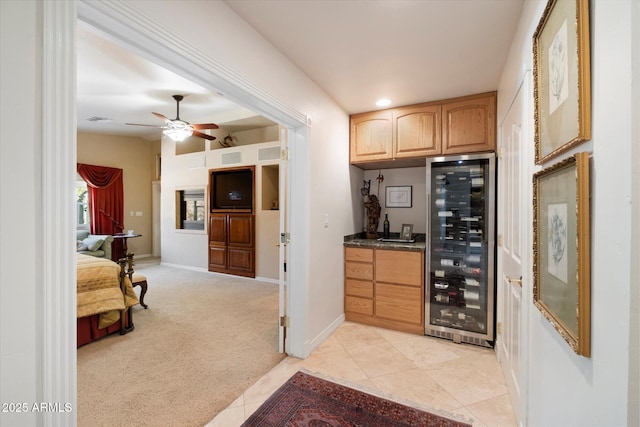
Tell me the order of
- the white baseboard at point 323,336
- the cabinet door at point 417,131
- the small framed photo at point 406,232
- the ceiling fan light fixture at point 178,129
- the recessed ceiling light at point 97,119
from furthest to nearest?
the recessed ceiling light at point 97,119 → the ceiling fan light fixture at point 178,129 → the small framed photo at point 406,232 → the cabinet door at point 417,131 → the white baseboard at point 323,336

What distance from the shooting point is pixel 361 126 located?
3279 millimetres

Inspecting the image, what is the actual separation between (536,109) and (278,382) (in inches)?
89.7

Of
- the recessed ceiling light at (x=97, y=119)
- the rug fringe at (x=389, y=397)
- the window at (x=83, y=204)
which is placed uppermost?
the recessed ceiling light at (x=97, y=119)

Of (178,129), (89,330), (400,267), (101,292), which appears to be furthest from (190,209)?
(400,267)

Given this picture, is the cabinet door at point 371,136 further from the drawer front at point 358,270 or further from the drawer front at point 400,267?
the drawer front at point 358,270

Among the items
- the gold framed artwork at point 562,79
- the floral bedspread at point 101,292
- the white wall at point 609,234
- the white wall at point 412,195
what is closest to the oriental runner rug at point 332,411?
the white wall at point 609,234

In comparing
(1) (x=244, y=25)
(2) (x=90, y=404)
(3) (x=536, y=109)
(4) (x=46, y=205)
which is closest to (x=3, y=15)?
(4) (x=46, y=205)

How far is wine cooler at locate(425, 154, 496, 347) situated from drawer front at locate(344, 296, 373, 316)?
23.6 inches

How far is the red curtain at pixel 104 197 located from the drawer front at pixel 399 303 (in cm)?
627

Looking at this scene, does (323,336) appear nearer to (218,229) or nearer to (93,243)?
(218,229)

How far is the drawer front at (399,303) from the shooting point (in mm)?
2912

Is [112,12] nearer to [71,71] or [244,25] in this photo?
[71,71]

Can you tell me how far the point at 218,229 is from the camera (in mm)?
5605

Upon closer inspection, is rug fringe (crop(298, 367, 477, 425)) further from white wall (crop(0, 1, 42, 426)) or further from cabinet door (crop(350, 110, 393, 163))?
cabinet door (crop(350, 110, 393, 163))
